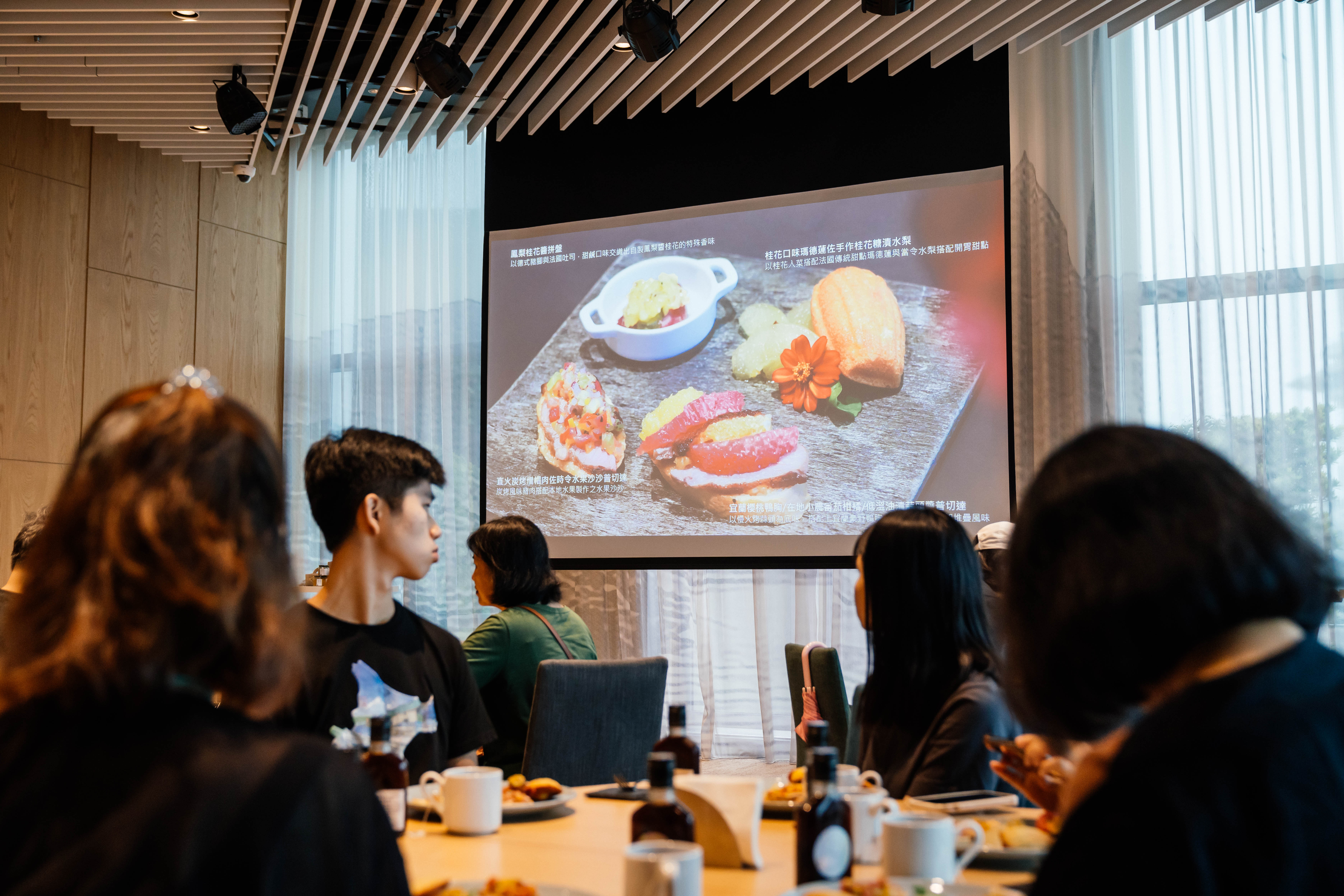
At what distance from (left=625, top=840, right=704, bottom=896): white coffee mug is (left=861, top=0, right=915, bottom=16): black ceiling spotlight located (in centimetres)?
335

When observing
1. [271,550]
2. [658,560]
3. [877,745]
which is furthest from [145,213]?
[271,550]

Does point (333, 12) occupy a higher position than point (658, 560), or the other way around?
point (333, 12)

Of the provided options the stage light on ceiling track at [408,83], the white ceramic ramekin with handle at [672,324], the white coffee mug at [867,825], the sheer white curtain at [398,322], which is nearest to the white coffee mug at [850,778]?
the white coffee mug at [867,825]

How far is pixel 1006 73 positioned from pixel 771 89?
103 cm

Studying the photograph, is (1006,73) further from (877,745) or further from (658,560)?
(877,745)

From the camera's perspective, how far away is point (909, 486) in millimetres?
4777

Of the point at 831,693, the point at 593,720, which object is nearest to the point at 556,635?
the point at 593,720

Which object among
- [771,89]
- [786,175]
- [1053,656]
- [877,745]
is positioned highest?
[771,89]

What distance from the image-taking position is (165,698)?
2.51 ft

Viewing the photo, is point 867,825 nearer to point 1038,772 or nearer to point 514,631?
point 1038,772

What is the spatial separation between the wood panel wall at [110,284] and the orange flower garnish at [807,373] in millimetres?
3042

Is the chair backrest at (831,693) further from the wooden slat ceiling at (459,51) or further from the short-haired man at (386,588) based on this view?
the wooden slat ceiling at (459,51)

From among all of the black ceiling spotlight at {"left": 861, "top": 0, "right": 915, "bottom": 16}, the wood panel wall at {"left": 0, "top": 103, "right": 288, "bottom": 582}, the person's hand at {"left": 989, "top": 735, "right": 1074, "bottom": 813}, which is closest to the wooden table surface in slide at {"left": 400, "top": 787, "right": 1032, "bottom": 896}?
the person's hand at {"left": 989, "top": 735, "right": 1074, "bottom": 813}

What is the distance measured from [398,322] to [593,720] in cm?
420
